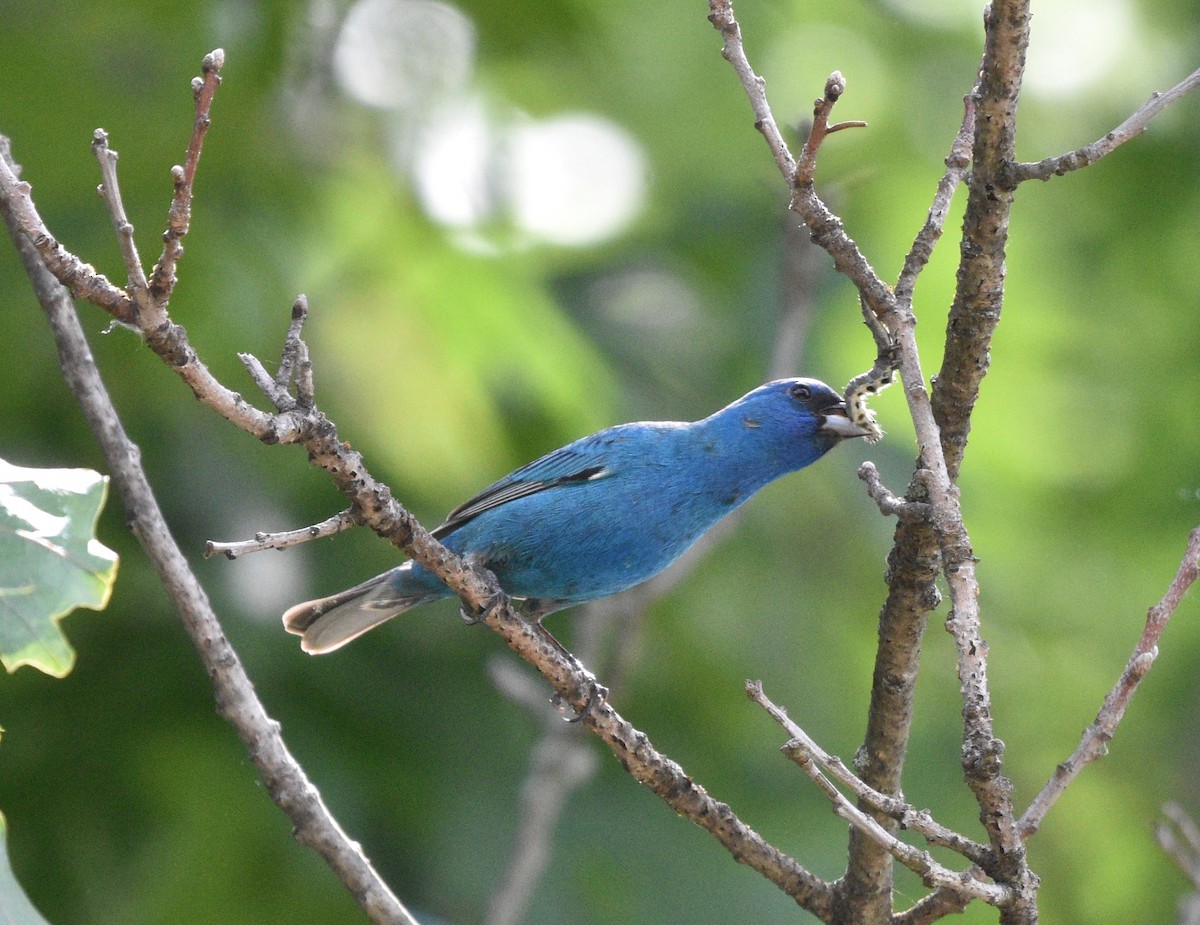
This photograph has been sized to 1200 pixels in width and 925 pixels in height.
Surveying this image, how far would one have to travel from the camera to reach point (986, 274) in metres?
3.03

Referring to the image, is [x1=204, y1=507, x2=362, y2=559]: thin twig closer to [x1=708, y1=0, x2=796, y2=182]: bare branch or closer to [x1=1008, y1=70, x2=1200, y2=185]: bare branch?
[x1=708, y1=0, x2=796, y2=182]: bare branch

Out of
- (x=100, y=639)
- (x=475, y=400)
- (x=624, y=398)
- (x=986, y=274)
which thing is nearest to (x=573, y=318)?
(x=624, y=398)

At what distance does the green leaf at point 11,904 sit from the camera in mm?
2283

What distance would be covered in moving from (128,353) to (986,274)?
367 cm

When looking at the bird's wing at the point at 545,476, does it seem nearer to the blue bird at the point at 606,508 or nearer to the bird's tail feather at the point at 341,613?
the blue bird at the point at 606,508

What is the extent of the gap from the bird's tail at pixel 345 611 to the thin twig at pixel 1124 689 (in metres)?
2.82

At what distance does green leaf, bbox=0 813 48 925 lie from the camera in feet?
7.49

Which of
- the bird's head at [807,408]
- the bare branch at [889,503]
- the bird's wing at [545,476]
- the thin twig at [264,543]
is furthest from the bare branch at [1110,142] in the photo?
the bird's wing at [545,476]

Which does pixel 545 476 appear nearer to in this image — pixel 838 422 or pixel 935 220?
pixel 838 422

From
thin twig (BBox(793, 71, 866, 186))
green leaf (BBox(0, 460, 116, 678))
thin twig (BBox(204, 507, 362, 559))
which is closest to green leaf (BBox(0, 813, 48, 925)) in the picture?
green leaf (BBox(0, 460, 116, 678))

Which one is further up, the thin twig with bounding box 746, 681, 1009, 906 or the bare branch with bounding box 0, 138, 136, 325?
the bare branch with bounding box 0, 138, 136, 325

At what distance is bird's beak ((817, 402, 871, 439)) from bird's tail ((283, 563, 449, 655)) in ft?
4.95

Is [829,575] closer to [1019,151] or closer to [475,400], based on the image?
[475,400]

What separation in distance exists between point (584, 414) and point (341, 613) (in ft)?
4.54
